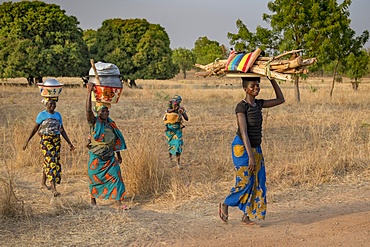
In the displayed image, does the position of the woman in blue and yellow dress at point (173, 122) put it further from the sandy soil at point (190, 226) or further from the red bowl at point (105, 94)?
the red bowl at point (105, 94)

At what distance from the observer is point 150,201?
21.9 ft

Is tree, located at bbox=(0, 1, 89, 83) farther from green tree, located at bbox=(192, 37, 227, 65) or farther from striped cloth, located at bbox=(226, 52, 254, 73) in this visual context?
green tree, located at bbox=(192, 37, 227, 65)

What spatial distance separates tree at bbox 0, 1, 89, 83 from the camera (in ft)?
97.9

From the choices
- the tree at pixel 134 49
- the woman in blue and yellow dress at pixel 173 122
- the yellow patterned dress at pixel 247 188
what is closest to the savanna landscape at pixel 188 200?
the yellow patterned dress at pixel 247 188

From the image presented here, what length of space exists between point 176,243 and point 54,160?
3379mm

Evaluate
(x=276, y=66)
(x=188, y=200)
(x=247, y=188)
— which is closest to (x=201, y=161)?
(x=188, y=200)

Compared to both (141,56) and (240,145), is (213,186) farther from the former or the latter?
(141,56)

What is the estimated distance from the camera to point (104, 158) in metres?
6.10

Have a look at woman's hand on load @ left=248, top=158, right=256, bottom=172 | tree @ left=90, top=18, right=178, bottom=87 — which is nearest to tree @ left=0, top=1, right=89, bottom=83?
tree @ left=90, top=18, right=178, bottom=87

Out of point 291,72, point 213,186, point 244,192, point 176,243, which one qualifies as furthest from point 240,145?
point 213,186

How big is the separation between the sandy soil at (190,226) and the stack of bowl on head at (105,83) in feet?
4.19

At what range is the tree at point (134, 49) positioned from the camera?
113 feet

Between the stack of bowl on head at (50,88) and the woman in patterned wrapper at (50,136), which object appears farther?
the woman in patterned wrapper at (50,136)

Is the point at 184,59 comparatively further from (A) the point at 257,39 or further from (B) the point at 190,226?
(B) the point at 190,226
